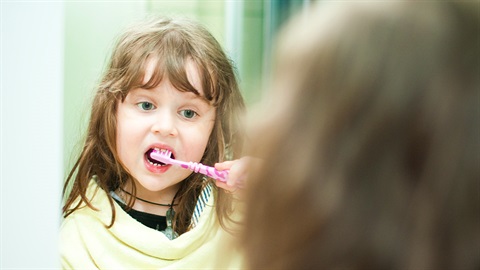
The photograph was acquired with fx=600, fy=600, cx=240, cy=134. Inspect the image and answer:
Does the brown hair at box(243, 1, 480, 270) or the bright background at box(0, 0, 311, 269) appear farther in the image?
the bright background at box(0, 0, 311, 269)

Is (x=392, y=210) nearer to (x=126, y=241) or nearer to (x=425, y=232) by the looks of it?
(x=425, y=232)

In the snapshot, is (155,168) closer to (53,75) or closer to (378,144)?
(53,75)

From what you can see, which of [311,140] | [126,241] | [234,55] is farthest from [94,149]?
[311,140]

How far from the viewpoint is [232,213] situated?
2.88 feet

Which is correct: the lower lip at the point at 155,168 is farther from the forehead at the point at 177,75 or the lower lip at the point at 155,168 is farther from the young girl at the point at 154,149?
the forehead at the point at 177,75

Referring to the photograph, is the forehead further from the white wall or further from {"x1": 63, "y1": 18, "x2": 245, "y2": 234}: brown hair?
the white wall

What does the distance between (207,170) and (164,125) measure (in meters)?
0.09

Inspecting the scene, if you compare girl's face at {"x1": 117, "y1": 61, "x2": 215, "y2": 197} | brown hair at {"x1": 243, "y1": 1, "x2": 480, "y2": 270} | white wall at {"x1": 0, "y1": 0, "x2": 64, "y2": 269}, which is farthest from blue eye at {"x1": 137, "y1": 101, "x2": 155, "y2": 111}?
brown hair at {"x1": 243, "y1": 1, "x2": 480, "y2": 270}

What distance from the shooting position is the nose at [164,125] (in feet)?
2.82

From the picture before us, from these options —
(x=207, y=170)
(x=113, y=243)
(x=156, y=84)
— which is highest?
(x=156, y=84)

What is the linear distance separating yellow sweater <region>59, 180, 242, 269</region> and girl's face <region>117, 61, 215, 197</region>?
0.18ft

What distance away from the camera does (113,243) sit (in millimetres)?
873

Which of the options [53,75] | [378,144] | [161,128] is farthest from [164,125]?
[378,144]

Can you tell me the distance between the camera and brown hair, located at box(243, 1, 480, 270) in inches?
17.3
